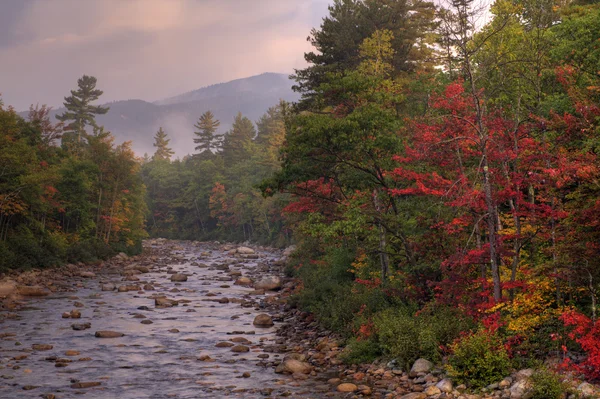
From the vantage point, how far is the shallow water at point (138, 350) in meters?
14.5

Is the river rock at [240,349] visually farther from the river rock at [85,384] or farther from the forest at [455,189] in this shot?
the river rock at [85,384]

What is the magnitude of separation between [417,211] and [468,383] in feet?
21.8

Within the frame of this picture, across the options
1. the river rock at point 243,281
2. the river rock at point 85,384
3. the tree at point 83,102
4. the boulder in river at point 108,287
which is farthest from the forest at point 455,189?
the tree at point 83,102

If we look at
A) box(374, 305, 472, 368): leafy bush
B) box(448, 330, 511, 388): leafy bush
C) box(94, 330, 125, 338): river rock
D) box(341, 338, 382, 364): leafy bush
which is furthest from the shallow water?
box(448, 330, 511, 388): leafy bush

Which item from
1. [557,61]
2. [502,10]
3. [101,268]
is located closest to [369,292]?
[557,61]

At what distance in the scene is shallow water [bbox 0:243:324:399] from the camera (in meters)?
14.5

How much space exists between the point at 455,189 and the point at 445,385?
5.75 m

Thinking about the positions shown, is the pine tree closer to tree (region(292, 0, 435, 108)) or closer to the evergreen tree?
the evergreen tree

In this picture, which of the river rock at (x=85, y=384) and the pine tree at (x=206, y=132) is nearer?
the river rock at (x=85, y=384)

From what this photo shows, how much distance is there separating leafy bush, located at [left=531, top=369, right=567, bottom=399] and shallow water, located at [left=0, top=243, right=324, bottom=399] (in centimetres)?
585

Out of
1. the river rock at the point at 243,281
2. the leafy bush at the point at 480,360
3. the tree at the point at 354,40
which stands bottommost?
the river rock at the point at 243,281

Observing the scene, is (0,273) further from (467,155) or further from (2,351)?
(467,155)

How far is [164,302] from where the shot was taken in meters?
28.7

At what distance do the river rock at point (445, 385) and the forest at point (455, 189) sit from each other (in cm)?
27
